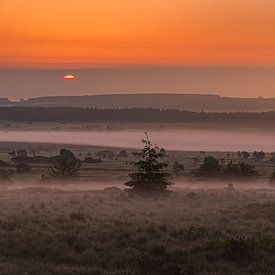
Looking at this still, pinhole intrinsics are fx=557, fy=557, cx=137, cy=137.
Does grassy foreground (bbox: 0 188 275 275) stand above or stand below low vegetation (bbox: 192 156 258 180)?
below

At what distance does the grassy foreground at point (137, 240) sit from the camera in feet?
44.5

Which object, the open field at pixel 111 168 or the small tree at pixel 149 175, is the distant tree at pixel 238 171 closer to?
the open field at pixel 111 168

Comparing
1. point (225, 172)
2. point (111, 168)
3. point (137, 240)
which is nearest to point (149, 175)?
point (137, 240)

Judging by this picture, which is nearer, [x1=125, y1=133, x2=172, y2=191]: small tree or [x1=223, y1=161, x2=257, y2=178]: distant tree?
[x1=125, y1=133, x2=172, y2=191]: small tree

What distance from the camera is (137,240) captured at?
16500mm

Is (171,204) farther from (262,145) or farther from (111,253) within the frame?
(262,145)

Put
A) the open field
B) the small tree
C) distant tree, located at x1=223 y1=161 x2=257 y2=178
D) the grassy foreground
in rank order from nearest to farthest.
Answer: the grassy foreground
the small tree
distant tree, located at x1=223 y1=161 x2=257 y2=178
the open field

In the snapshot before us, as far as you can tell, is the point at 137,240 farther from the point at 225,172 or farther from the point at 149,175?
the point at 225,172

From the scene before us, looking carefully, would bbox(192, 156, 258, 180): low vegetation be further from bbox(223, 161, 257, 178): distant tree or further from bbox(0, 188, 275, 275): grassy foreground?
bbox(0, 188, 275, 275): grassy foreground

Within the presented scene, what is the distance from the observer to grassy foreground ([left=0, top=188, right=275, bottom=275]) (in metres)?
13.6

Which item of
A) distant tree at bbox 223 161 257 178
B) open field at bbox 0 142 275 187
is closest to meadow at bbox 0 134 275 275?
distant tree at bbox 223 161 257 178

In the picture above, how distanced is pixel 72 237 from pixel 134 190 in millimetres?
17170

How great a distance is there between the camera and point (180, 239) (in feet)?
55.2

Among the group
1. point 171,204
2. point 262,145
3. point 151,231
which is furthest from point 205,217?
point 262,145
